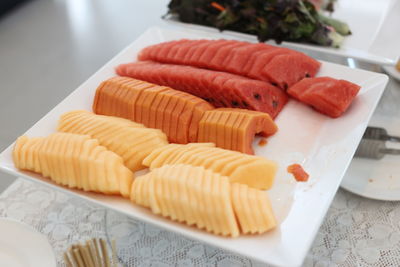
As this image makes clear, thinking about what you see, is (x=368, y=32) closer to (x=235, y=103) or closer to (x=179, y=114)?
(x=235, y=103)

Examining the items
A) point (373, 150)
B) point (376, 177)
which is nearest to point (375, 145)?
point (373, 150)

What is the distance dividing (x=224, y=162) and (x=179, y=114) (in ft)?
1.23

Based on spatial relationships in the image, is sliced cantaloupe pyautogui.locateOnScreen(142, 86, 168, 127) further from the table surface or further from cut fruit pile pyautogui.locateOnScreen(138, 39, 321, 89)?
the table surface

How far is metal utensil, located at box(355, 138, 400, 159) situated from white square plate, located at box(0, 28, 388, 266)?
0.54 ft

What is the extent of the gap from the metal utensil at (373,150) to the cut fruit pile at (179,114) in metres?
0.42

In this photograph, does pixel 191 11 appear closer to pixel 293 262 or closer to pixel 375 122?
pixel 375 122

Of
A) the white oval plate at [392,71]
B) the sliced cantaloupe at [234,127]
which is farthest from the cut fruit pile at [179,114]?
the white oval plate at [392,71]

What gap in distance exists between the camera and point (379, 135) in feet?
6.95

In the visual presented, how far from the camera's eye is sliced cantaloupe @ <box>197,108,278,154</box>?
186 cm

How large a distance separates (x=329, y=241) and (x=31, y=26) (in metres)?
2.85

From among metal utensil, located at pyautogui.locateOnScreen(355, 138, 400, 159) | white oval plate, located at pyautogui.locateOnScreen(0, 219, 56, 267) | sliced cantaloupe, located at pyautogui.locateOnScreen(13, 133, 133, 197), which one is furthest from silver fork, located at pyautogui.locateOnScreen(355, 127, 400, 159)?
white oval plate, located at pyautogui.locateOnScreen(0, 219, 56, 267)

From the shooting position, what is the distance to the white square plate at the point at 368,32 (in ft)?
8.52

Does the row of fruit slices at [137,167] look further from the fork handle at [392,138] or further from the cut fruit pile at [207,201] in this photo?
the fork handle at [392,138]

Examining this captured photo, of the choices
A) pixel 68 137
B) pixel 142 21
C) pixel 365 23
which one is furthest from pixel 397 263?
pixel 142 21
